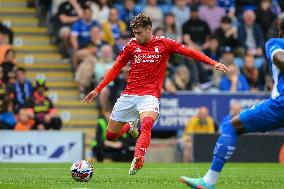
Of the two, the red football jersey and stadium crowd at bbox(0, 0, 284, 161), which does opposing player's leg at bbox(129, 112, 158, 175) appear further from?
stadium crowd at bbox(0, 0, 284, 161)

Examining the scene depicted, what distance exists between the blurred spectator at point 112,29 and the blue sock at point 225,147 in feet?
46.3

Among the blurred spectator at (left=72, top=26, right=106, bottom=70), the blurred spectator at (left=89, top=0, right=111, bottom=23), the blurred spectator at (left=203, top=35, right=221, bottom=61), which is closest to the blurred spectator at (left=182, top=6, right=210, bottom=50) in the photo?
the blurred spectator at (left=203, top=35, right=221, bottom=61)

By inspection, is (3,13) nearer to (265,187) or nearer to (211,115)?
(211,115)

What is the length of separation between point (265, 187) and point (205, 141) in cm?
901

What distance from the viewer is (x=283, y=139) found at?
2198 centimetres

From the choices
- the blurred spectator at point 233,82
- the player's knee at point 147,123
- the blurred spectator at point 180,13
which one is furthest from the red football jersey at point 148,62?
the blurred spectator at point 180,13

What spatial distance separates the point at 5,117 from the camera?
2252 centimetres

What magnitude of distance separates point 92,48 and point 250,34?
4.62 meters

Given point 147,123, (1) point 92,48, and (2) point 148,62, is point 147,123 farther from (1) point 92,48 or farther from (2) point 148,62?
(1) point 92,48

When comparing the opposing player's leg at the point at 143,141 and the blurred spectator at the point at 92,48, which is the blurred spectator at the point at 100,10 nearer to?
the blurred spectator at the point at 92,48

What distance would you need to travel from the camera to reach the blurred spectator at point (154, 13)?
2580cm

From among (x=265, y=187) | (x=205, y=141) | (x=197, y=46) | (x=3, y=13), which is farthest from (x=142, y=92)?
(x=3, y=13)

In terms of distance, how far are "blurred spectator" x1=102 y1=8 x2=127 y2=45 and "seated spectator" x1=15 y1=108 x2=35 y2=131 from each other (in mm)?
3657

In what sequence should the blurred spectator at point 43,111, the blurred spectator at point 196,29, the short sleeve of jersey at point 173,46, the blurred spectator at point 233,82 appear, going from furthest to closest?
the blurred spectator at point 196,29 < the blurred spectator at point 233,82 < the blurred spectator at point 43,111 < the short sleeve of jersey at point 173,46
